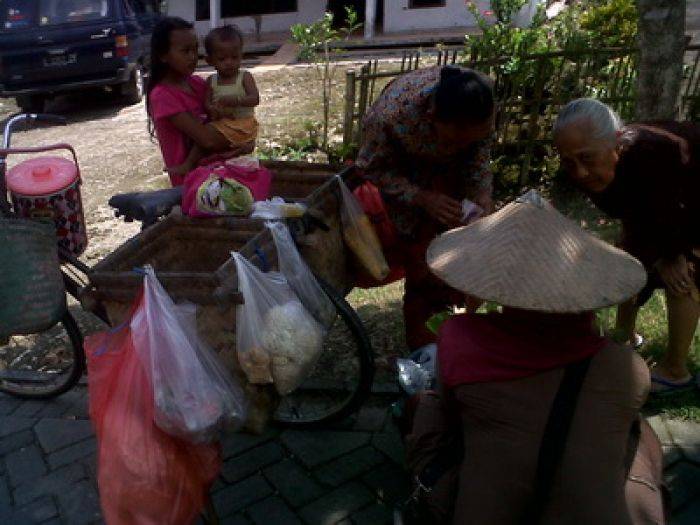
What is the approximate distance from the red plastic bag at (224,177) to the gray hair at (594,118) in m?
1.33

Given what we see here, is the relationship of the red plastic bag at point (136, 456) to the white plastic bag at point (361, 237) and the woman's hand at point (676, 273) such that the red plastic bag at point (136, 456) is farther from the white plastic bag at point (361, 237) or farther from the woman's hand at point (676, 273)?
the woman's hand at point (676, 273)

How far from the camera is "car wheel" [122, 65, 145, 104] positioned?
10727 millimetres

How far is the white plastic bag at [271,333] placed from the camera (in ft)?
7.76

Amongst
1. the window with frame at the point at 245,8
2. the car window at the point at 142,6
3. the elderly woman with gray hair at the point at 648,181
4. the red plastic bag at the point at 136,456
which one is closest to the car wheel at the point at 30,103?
the car window at the point at 142,6

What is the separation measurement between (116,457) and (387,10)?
13805mm

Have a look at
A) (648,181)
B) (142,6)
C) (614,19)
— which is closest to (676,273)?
(648,181)

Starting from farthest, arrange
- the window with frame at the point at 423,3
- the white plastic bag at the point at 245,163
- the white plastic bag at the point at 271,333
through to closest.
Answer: the window with frame at the point at 423,3
the white plastic bag at the point at 245,163
the white plastic bag at the point at 271,333

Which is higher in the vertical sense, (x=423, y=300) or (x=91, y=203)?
(x=423, y=300)

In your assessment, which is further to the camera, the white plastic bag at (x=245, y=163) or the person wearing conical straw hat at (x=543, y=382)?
the white plastic bag at (x=245, y=163)

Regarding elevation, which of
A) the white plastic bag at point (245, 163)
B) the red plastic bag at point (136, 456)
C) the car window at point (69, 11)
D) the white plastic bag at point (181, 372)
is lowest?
the red plastic bag at point (136, 456)

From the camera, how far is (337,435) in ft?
10.4

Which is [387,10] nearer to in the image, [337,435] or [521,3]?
[521,3]

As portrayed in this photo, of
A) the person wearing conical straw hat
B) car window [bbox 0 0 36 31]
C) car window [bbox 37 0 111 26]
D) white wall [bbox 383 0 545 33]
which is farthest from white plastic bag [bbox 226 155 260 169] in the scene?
white wall [bbox 383 0 545 33]

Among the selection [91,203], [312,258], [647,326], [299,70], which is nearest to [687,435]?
[647,326]
